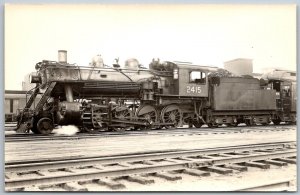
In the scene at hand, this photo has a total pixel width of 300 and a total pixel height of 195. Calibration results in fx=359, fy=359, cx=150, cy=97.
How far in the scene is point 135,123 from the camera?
1052cm

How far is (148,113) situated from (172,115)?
827mm

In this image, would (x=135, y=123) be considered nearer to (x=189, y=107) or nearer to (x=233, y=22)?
(x=189, y=107)

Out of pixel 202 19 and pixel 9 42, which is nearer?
pixel 9 42

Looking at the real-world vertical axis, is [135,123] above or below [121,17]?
below

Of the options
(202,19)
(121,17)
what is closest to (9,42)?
(121,17)

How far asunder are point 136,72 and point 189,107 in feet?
Result: 7.33

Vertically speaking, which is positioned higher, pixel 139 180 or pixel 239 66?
pixel 239 66

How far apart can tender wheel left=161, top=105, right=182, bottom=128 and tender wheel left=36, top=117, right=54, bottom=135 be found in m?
3.48

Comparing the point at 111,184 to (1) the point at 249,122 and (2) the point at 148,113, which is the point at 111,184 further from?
(1) the point at 249,122

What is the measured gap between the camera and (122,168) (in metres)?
5.16

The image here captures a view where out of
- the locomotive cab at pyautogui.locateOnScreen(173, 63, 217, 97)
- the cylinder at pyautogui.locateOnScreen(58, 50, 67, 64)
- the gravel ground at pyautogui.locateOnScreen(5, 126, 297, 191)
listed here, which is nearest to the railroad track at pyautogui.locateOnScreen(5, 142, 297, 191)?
the gravel ground at pyautogui.locateOnScreen(5, 126, 297, 191)

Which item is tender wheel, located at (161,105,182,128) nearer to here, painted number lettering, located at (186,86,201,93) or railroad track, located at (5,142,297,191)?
painted number lettering, located at (186,86,201,93)

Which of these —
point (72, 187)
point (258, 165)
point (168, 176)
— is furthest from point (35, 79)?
point (258, 165)

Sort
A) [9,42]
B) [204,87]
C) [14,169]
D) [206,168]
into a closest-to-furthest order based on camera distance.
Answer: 1. [14,169]
2. [206,168]
3. [9,42]
4. [204,87]
